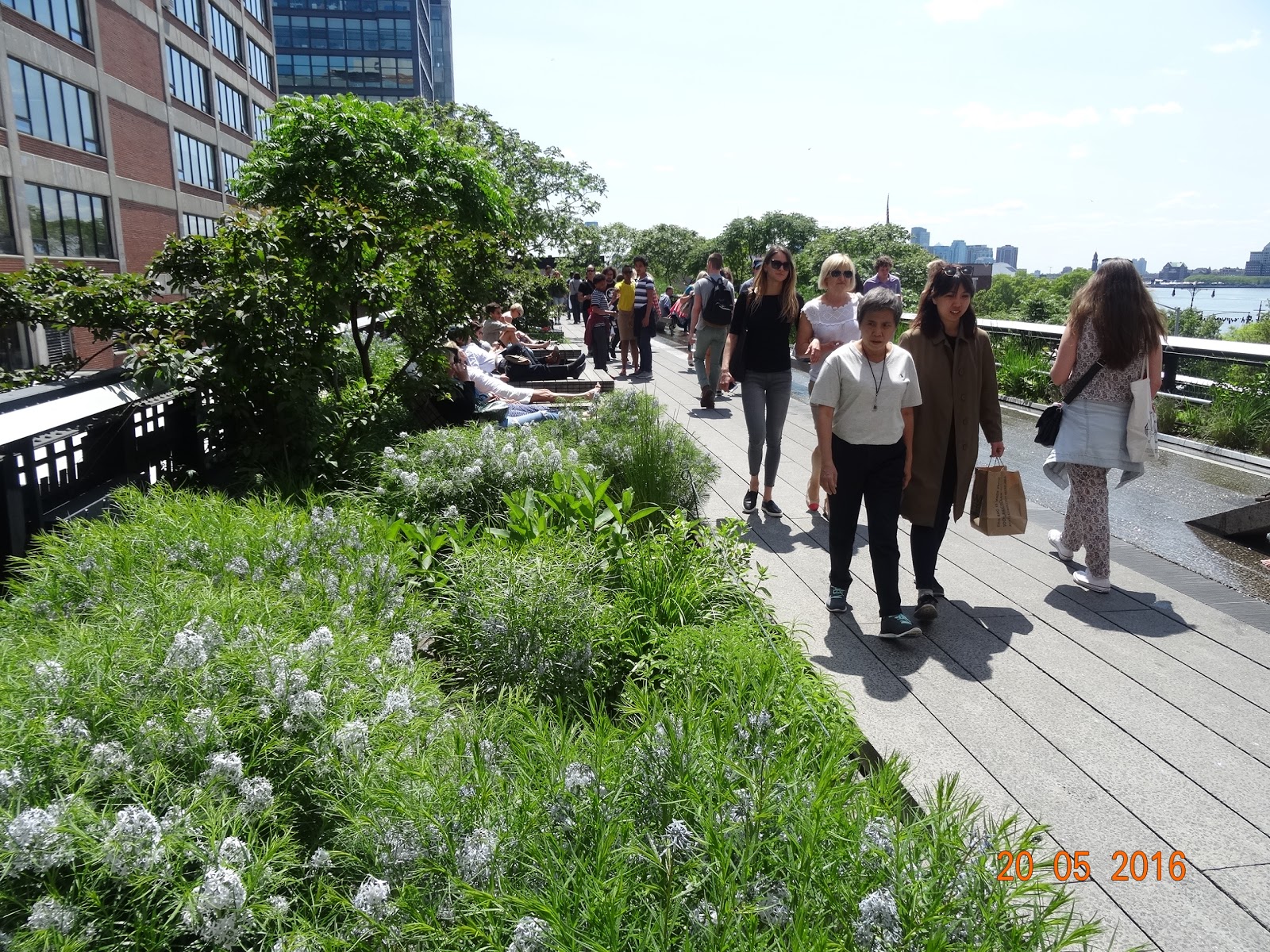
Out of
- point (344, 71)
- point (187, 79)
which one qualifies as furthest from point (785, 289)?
point (344, 71)

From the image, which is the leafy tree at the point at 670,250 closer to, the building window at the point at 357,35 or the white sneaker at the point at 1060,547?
the building window at the point at 357,35

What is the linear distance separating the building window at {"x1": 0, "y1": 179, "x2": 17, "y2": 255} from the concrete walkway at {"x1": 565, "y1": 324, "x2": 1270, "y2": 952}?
110ft

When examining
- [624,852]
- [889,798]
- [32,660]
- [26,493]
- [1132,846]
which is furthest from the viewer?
[26,493]

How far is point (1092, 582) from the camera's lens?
5.55 meters

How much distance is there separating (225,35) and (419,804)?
2684 inches

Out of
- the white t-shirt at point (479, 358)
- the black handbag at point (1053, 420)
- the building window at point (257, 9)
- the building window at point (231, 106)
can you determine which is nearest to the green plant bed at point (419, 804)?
the black handbag at point (1053, 420)

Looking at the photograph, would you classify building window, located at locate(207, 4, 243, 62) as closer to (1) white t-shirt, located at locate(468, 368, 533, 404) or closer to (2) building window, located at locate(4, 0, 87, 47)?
(2) building window, located at locate(4, 0, 87, 47)

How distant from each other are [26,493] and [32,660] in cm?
189

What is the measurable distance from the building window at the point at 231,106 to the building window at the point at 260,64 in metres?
3.28

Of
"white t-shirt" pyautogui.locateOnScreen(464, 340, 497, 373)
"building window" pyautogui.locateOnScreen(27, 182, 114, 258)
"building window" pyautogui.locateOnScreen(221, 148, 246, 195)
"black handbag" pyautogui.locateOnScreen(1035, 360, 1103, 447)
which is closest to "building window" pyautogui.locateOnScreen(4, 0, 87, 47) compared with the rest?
"building window" pyautogui.locateOnScreen(27, 182, 114, 258)

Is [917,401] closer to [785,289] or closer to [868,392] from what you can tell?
[868,392]

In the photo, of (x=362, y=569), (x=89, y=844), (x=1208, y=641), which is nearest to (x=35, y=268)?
(x=362, y=569)

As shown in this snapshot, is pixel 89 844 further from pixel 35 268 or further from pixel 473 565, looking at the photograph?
pixel 35 268

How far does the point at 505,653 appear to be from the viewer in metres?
3.57
